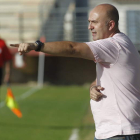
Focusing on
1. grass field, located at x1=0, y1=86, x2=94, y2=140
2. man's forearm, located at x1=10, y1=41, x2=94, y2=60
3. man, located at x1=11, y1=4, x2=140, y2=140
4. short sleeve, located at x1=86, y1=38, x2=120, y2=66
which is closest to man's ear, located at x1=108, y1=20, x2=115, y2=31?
man, located at x1=11, y1=4, x2=140, y2=140

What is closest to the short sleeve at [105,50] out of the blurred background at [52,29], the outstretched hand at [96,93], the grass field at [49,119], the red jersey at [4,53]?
the outstretched hand at [96,93]

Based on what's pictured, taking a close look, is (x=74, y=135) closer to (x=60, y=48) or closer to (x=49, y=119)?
(x=49, y=119)

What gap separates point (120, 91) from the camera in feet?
12.7

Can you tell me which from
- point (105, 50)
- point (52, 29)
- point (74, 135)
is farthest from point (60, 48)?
point (52, 29)

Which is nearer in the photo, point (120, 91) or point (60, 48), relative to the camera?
point (60, 48)

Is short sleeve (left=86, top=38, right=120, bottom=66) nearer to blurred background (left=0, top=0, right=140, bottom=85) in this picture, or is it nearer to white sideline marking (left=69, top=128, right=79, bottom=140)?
white sideline marking (left=69, top=128, right=79, bottom=140)

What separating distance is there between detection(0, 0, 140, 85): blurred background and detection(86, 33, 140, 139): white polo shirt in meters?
16.6

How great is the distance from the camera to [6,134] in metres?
9.16

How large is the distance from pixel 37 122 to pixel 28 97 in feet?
17.3

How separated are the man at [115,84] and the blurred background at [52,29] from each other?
1662 cm

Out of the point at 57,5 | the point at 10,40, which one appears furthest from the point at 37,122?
the point at 57,5

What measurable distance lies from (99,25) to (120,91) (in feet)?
1.93

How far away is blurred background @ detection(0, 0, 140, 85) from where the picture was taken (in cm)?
2083

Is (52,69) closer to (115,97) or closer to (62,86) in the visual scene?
(62,86)
